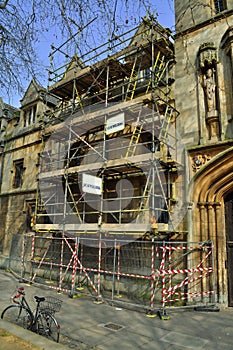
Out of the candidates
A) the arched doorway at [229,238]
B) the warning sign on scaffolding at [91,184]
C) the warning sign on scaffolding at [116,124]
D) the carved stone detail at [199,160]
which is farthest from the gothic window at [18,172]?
the arched doorway at [229,238]

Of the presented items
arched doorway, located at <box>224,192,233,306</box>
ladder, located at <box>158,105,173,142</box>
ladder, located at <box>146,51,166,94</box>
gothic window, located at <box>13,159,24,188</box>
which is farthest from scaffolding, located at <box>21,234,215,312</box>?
gothic window, located at <box>13,159,24,188</box>

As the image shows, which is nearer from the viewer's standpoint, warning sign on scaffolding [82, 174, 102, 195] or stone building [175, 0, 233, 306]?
stone building [175, 0, 233, 306]

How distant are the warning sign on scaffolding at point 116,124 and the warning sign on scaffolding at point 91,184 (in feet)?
6.64

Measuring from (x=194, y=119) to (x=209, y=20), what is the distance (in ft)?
12.7

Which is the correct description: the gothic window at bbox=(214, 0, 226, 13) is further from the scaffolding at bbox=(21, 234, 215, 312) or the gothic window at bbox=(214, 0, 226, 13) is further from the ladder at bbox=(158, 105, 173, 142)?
the scaffolding at bbox=(21, 234, 215, 312)

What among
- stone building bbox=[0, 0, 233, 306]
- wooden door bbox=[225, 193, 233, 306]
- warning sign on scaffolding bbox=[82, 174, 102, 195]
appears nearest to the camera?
wooden door bbox=[225, 193, 233, 306]

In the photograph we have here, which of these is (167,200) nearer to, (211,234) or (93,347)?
(211,234)

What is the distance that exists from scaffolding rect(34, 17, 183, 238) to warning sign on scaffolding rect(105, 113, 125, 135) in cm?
1

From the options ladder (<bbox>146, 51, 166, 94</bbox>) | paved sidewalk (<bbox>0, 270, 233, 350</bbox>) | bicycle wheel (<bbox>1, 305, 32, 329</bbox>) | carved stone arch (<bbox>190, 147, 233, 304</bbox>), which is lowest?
paved sidewalk (<bbox>0, 270, 233, 350</bbox>)

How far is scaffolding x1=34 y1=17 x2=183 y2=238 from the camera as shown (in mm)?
9469

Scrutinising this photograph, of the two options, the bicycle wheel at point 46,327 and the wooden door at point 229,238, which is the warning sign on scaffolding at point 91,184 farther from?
the wooden door at point 229,238

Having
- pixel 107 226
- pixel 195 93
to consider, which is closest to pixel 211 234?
pixel 107 226

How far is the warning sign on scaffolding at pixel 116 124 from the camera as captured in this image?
10.0 meters

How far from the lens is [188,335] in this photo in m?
6.00
